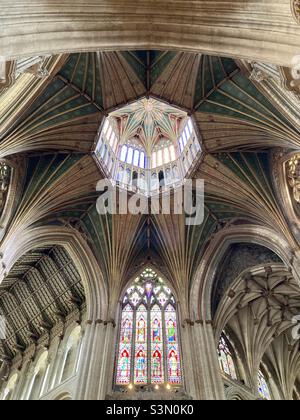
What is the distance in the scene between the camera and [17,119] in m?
12.3

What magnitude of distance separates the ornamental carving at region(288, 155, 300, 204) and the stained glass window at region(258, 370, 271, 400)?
35.2 feet

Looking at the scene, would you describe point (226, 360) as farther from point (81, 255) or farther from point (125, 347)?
point (81, 255)

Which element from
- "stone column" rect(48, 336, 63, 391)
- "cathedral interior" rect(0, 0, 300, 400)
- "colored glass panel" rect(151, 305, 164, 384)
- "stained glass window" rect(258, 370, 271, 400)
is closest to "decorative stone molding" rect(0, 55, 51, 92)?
"cathedral interior" rect(0, 0, 300, 400)

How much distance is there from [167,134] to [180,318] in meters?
10.8

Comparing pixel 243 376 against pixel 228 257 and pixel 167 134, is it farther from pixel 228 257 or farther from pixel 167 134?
pixel 167 134

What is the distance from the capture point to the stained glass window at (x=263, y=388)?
18.0m

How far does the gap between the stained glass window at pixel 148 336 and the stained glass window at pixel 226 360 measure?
358 centimetres

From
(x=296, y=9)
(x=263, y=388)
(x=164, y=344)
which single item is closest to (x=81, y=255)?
(x=164, y=344)

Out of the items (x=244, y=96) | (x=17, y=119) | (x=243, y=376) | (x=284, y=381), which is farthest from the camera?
(x=284, y=381)

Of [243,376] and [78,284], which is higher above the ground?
[78,284]

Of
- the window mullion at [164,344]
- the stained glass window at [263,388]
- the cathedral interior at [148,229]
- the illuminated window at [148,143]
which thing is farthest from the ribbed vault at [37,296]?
the stained glass window at [263,388]

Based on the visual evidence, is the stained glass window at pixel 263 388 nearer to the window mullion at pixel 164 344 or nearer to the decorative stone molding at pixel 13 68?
the window mullion at pixel 164 344

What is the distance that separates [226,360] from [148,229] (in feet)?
24.3
